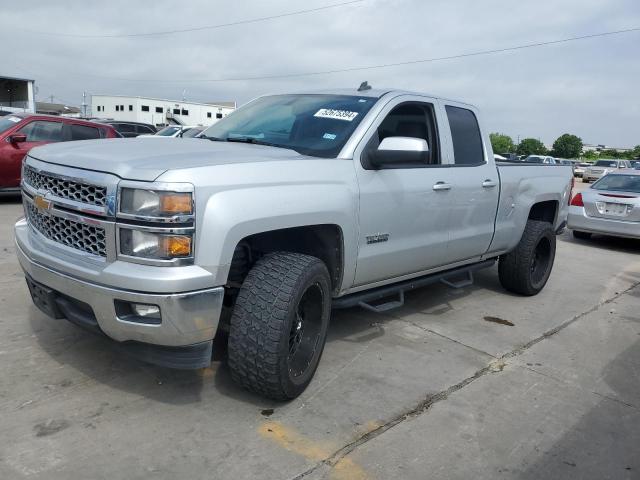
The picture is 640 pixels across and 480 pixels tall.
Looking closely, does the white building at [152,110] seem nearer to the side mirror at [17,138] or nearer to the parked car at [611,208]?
the side mirror at [17,138]

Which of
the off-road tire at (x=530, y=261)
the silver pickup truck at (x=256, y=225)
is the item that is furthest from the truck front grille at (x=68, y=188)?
the off-road tire at (x=530, y=261)

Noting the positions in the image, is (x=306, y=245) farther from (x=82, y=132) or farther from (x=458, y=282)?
(x=82, y=132)

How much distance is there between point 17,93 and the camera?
35188 millimetres

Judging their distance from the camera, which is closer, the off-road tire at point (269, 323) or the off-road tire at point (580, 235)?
the off-road tire at point (269, 323)

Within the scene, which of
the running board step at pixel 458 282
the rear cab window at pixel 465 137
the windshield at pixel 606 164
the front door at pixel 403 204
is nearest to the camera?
the front door at pixel 403 204

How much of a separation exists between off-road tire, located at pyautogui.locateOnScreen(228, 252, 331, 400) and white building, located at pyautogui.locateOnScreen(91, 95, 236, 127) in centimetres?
5799

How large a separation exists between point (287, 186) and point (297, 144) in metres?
0.80

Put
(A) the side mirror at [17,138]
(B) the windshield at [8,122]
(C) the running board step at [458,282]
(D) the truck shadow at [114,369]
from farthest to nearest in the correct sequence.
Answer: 1. (B) the windshield at [8,122]
2. (A) the side mirror at [17,138]
3. (C) the running board step at [458,282]
4. (D) the truck shadow at [114,369]

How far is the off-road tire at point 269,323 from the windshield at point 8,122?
8506 millimetres

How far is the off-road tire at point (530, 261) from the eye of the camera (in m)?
5.88

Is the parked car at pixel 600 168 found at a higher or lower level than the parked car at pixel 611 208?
lower

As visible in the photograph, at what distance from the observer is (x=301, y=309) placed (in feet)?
11.5

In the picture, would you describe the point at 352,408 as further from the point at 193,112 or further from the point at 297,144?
the point at 193,112

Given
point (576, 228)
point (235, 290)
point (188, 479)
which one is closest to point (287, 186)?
point (235, 290)
